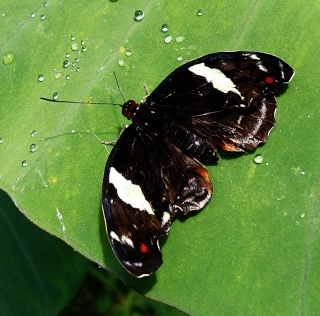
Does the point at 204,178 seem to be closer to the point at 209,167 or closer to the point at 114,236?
the point at 209,167

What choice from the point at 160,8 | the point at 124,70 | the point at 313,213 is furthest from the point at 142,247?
the point at 160,8

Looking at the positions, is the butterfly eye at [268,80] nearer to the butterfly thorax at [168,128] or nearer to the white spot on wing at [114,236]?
the butterfly thorax at [168,128]

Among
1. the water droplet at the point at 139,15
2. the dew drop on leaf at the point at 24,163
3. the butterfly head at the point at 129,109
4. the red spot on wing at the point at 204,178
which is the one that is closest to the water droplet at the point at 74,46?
the water droplet at the point at 139,15

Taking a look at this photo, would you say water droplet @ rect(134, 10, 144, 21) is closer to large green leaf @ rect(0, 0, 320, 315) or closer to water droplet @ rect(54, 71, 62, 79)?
large green leaf @ rect(0, 0, 320, 315)

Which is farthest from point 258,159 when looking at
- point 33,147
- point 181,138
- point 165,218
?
point 33,147

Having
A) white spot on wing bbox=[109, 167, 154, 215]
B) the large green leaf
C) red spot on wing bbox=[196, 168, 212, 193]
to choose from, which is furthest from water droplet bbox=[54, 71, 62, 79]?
red spot on wing bbox=[196, 168, 212, 193]
